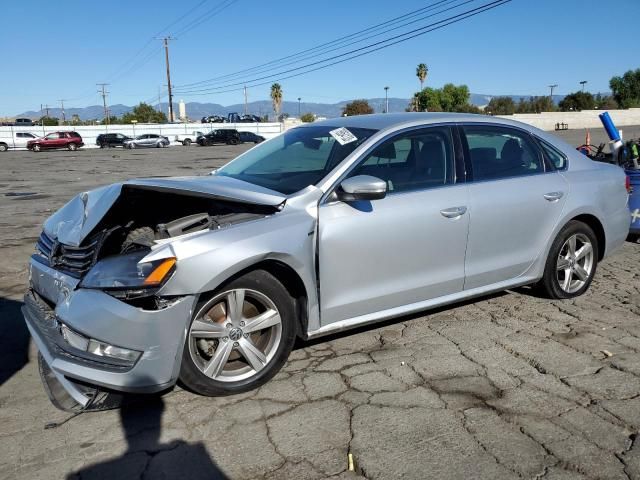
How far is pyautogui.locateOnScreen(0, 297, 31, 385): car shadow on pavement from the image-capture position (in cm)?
384

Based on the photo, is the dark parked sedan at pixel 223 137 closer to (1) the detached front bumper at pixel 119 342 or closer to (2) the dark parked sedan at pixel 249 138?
(2) the dark parked sedan at pixel 249 138

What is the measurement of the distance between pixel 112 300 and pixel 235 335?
0.73 metres

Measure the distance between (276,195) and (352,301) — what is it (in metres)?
0.86

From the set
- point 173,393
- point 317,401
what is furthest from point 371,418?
point 173,393

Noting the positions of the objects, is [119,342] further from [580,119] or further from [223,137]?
[580,119]

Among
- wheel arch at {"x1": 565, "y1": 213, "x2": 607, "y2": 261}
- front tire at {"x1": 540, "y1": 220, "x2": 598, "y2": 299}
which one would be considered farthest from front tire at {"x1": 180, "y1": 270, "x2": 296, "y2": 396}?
wheel arch at {"x1": 565, "y1": 213, "x2": 607, "y2": 261}

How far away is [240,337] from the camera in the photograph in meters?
3.32

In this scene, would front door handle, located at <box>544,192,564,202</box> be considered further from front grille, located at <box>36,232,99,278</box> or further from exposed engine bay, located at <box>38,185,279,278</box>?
front grille, located at <box>36,232,99,278</box>

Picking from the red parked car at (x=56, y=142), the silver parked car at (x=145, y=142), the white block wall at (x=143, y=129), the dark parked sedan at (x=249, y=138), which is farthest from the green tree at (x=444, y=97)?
the red parked car at (x=56, y=142)

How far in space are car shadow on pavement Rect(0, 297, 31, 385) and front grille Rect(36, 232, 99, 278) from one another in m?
0.84

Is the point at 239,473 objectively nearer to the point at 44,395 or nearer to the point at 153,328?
the point at 153,328

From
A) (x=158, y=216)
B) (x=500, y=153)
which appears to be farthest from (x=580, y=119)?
(x=158, y=216)

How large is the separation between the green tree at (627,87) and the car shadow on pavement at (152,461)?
94.2 m

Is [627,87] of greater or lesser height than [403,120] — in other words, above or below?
above
